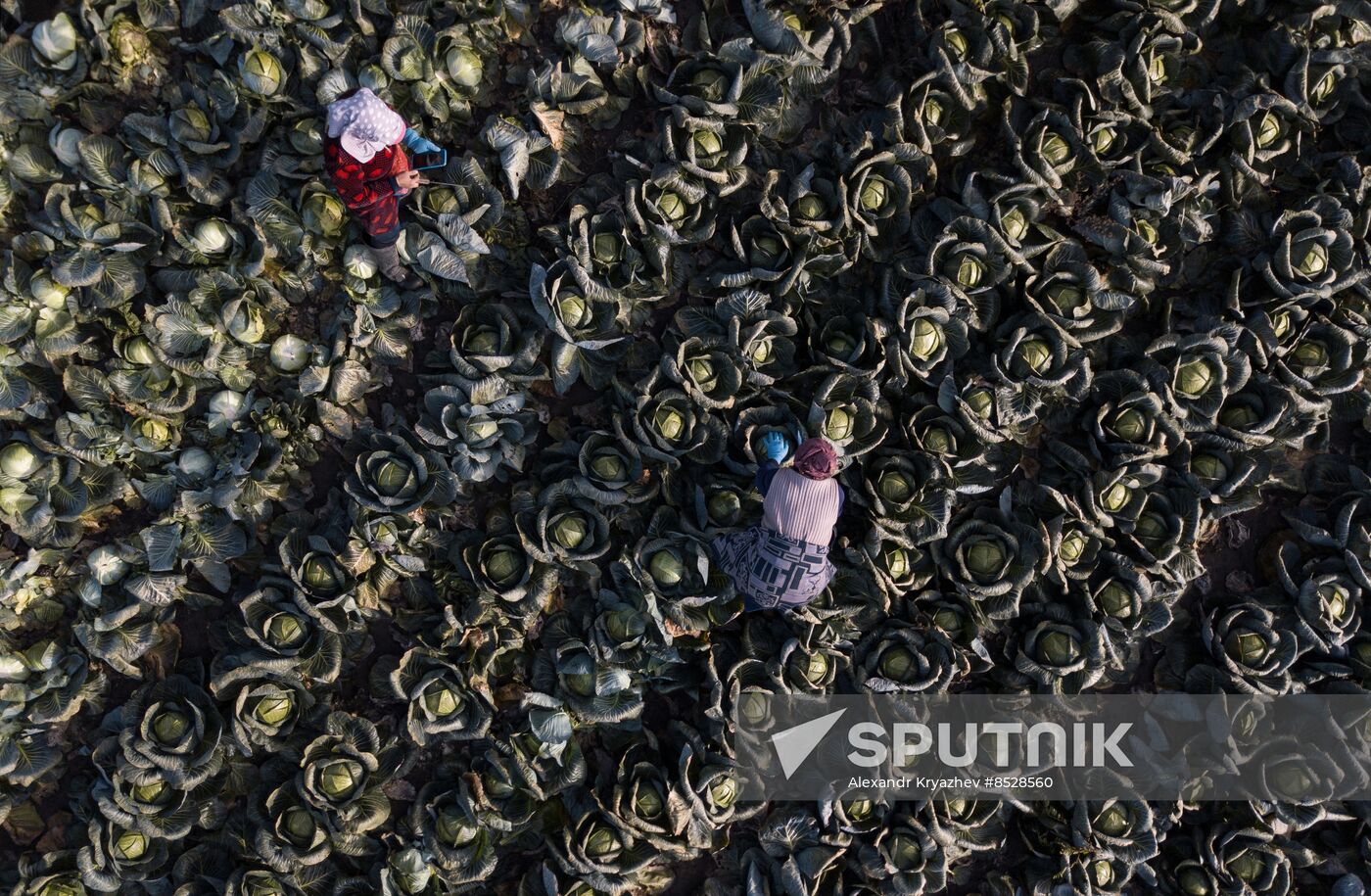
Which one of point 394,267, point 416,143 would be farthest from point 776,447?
point 416,143

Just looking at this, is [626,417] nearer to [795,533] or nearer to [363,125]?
[795,533]

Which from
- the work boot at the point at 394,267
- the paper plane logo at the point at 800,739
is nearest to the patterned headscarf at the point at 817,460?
the paper plane logo at the point at 800,739

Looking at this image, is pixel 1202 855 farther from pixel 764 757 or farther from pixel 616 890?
pixel 616 890

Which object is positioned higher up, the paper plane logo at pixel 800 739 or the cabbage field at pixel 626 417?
the cabbage field at pixel 626 417

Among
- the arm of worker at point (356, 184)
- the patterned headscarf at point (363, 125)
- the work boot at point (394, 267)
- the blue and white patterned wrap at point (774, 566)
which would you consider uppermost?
the patterned headscarf at point (363, 125)

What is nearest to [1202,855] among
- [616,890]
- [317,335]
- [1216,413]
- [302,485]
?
[1216,413]

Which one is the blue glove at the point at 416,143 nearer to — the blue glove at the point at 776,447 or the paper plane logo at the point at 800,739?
the blue glove at the point at 776,447

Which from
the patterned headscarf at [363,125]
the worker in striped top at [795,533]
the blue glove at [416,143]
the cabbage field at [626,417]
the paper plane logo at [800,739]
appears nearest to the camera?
the patterned headscarf at [363,125]
